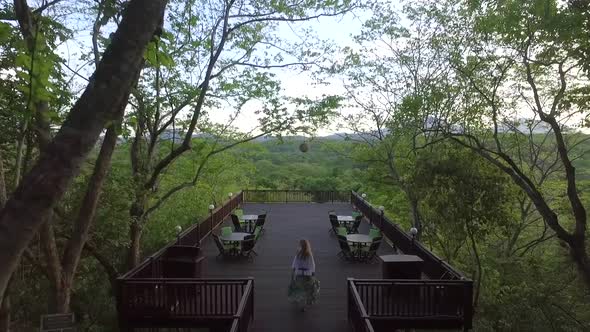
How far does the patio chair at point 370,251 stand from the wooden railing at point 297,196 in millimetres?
11680

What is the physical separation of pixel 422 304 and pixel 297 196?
54.4 feet

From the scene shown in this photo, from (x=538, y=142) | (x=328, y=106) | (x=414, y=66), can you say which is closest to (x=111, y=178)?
(x=328, y=106)

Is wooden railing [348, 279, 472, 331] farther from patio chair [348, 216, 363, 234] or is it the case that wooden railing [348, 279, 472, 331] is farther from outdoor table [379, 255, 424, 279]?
patio chair [348, 216, 363, 234]

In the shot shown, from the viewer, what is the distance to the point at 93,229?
890cm

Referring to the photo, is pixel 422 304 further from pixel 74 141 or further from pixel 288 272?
pixel 74 141

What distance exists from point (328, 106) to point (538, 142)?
11.5 meters

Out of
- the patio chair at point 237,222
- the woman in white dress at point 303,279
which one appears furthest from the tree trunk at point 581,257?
the patio chair at point 237,222

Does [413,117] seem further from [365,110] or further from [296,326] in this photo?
[296,326]

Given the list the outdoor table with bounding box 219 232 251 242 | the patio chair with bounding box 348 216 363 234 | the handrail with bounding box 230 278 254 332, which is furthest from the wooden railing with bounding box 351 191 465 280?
the outdoor table with bounding box 219 232 251 242

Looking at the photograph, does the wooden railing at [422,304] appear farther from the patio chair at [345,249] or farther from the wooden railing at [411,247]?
the patio chair at [345,249]

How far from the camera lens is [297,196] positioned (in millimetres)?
23219

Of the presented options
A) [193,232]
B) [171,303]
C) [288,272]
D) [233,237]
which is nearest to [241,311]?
[171,303]

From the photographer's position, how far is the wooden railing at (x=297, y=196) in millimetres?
22453

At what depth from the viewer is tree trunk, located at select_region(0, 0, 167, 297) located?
1717 mm
